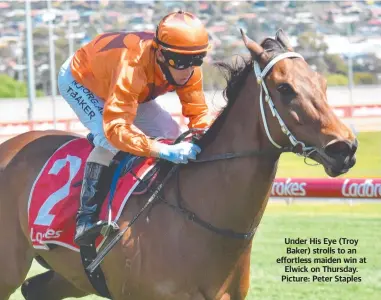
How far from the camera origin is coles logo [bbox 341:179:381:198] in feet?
27.5

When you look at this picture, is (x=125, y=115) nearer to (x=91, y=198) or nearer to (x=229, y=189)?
(x=91, y=198)

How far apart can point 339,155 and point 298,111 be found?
12.3 inches

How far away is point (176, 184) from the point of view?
182 inches

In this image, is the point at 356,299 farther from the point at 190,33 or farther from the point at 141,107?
the point at 190,33

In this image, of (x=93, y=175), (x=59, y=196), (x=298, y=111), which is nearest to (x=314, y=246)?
(x=59, y=196)

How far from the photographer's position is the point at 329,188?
8.98 metres

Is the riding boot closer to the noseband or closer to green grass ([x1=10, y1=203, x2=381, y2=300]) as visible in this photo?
the noseband

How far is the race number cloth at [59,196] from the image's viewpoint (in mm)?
4934

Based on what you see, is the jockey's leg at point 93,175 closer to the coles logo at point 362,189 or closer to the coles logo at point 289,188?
the coles logo at point 362,189

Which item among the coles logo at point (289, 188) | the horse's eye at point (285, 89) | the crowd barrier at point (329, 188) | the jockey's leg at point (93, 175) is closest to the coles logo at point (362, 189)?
the crowd barrier at point (329, 188)

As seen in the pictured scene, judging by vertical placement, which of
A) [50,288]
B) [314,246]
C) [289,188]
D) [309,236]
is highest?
[50,288]

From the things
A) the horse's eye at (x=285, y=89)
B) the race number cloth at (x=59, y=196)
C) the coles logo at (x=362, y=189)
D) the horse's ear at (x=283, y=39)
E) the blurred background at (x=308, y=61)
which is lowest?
the blurred background at (x=308, y=61)

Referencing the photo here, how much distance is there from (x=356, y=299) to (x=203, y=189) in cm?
270

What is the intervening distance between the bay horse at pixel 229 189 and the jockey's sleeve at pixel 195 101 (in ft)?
1.65
